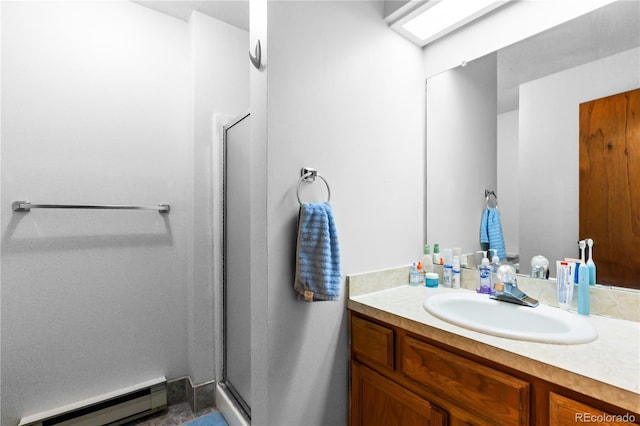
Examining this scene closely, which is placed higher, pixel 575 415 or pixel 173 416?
pixel 575 415

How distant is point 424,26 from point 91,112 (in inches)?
73.5

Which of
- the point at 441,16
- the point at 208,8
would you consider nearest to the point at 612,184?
the point at 441,16

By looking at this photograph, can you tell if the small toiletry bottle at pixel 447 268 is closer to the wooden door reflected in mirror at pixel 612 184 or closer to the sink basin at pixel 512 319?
the sink basin at pixel 512 319

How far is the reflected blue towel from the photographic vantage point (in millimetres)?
1403

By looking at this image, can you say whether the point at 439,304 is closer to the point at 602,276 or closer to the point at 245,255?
the point at 602,276

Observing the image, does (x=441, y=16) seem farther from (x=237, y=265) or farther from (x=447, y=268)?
(x=237, y=265)

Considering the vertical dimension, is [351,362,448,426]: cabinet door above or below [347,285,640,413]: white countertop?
below

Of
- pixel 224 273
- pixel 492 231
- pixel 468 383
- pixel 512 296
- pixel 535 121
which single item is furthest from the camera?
pixel 224 273

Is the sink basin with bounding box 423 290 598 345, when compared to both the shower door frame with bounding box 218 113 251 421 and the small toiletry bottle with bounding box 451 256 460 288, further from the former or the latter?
the shower door frame with bounding box 218 113 251 421

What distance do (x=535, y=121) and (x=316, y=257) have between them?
1.16 meters

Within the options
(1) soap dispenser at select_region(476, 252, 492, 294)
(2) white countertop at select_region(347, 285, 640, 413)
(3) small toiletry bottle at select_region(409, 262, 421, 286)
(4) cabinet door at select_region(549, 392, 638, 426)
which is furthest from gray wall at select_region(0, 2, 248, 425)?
(4) cabinet door at select_region(549, 392, 638, 426)

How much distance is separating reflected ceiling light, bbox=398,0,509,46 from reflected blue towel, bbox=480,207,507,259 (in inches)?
37.5

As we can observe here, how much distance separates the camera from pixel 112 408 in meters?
1.59

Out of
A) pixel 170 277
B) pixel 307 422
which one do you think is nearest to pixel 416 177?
pixel 307 422
